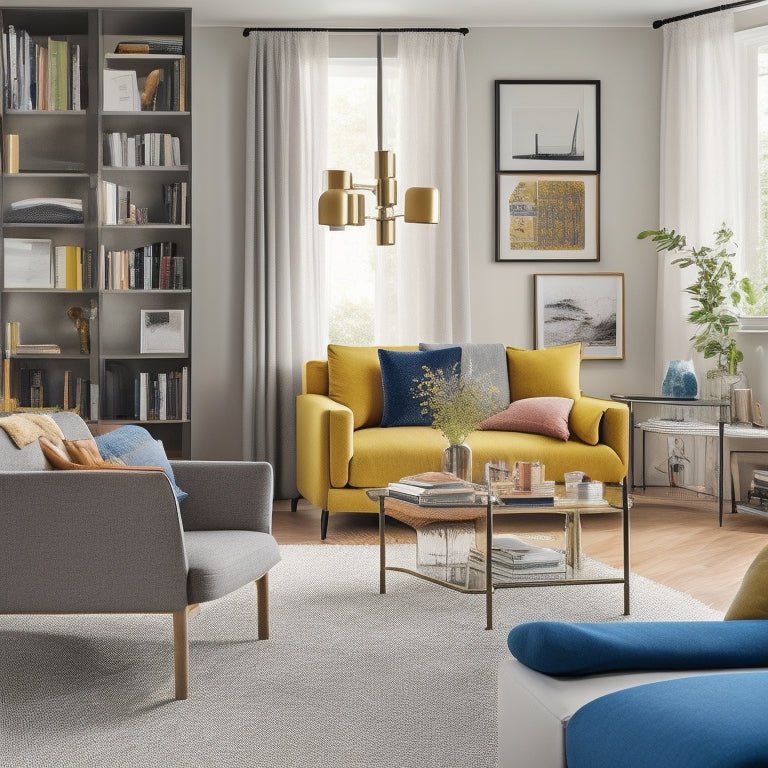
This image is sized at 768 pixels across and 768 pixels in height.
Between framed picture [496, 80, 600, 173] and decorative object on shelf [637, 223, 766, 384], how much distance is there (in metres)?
0.73

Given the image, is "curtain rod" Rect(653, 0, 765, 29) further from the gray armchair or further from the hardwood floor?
the gray armchair

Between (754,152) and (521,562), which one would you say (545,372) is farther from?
(521,562)

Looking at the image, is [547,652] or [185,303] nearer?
[547,652]

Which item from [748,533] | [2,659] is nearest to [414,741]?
[2,659]

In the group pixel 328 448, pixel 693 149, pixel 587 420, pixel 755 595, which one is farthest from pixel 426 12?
pixel 755 595

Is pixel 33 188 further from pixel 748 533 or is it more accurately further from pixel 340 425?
pixel 748 533

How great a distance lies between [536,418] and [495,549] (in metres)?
1.78

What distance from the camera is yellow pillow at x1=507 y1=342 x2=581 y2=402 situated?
545cm

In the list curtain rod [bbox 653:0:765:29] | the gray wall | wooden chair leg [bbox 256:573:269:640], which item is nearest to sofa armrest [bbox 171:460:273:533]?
wooden chair leg [bbox 256:573:269:640]

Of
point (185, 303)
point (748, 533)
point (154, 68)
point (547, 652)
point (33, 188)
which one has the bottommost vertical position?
point (748, 533)

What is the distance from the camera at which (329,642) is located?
3.01 metres

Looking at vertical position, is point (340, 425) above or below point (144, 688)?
above

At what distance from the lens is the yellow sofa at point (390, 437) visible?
4.70 meters

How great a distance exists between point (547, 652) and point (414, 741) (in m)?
0.88
